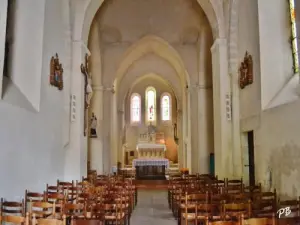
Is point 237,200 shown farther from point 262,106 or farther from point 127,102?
point 127,102

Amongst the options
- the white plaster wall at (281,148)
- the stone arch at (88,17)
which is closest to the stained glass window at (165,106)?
the stone arch at (88,17)

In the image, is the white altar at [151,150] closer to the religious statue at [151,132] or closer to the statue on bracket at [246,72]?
the religious statue at [151,132]

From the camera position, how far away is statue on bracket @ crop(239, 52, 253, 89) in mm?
9532

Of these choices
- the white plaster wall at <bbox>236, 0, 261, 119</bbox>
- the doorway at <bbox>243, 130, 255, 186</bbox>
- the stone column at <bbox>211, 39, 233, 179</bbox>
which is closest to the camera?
the white plaster wall at <bbox>236, 0, 261, 119</bbox>

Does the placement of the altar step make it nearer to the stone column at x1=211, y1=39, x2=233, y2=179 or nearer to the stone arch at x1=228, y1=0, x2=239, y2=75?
the stone column at x1=211, y1=39, x2=233, y2=179

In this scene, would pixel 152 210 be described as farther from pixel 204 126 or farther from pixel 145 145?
pixel 145 145

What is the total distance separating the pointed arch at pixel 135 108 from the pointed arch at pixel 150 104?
1.87 feet

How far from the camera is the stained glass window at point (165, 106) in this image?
28.1 metres

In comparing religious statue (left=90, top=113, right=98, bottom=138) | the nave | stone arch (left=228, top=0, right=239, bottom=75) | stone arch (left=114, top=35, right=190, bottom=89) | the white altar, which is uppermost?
stone arch (left=114, top=35, right=190, bottom=89)

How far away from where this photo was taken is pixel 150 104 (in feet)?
92.1

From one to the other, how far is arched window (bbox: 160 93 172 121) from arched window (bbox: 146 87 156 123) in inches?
25.6

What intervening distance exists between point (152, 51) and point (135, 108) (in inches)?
345

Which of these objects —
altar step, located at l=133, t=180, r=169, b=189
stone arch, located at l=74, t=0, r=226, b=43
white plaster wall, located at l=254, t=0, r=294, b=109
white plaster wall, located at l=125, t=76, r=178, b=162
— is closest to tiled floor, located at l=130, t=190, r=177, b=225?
altar step, located at l=133, t=180, r=169, b=189

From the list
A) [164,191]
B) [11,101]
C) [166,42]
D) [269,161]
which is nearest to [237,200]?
[269,161]
